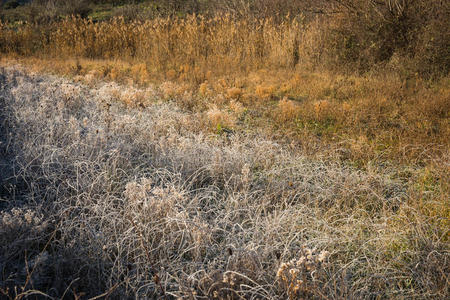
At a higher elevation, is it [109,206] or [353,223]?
[109,206]

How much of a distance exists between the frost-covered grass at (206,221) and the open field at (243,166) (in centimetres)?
2

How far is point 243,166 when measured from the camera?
314 centimetres

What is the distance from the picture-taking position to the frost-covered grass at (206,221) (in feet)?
6.47

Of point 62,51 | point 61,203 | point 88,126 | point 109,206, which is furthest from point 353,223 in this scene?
point 62,51

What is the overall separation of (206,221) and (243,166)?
31.4 inches

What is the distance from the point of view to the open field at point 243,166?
2.06m

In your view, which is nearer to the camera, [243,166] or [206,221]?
[206,221]

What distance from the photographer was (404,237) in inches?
93.3

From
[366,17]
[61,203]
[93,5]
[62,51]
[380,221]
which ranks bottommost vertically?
[380,221]

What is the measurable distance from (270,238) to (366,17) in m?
6.63

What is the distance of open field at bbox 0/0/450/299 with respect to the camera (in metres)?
2.06

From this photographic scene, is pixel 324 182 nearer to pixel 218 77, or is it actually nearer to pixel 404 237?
pixel 404 237

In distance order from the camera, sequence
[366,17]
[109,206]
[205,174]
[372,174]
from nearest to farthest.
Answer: [109,206], [372,174], [205,174], [366,17]

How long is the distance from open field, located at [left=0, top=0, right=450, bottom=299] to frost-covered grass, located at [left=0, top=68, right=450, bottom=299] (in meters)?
0.02
